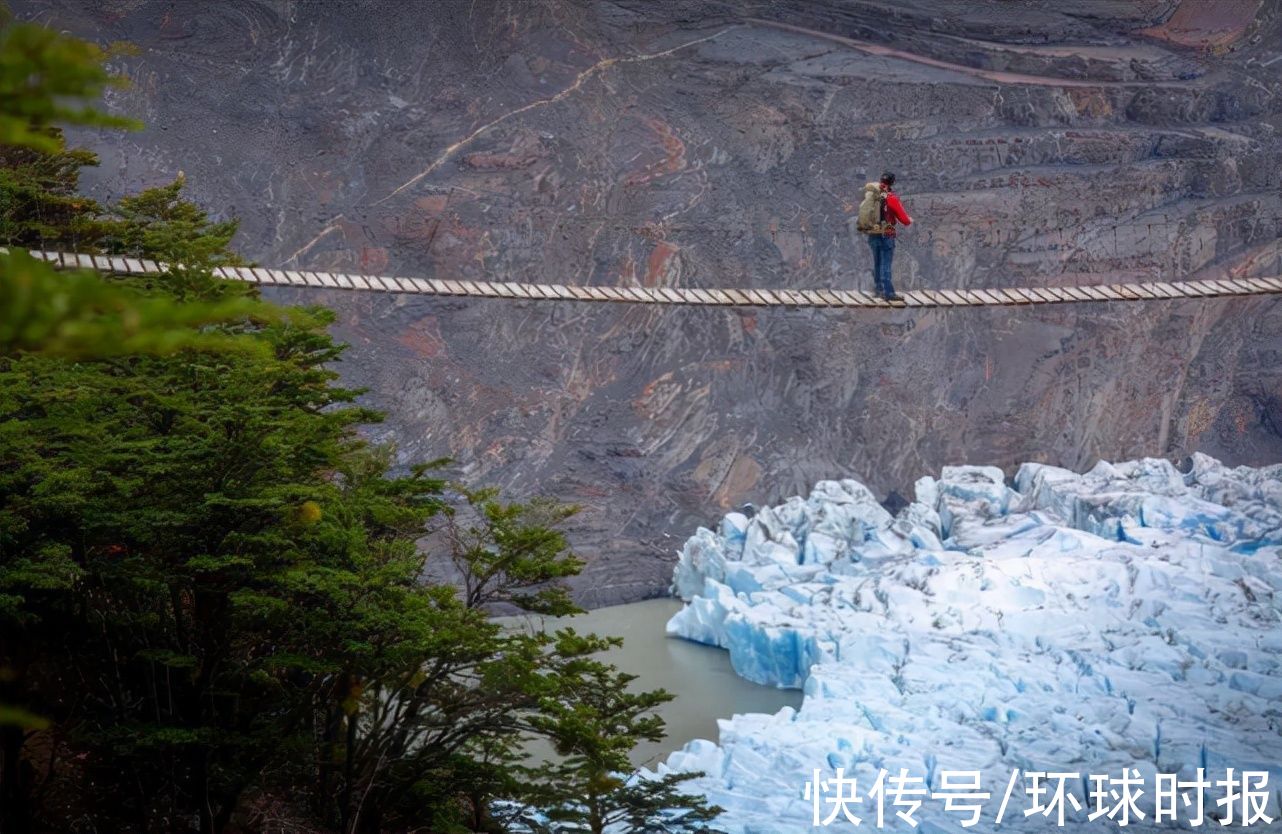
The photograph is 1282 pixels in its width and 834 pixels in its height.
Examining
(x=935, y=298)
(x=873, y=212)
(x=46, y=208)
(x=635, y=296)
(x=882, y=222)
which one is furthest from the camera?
(x=635, y=296)

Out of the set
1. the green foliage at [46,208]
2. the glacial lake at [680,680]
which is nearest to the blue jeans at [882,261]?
the glacial lake at [680,680]

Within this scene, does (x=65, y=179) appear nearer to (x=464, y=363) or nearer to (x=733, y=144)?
(x=464, y=363)

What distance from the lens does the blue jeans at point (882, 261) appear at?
37.6 ft

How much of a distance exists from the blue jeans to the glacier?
12.2 feet

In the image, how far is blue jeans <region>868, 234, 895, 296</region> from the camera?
11.4 meters

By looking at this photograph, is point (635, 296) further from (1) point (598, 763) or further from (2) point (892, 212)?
(1) point (598, 763)

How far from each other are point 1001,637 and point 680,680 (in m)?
3.10

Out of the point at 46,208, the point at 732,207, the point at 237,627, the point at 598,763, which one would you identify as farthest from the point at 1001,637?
the point at 46,208

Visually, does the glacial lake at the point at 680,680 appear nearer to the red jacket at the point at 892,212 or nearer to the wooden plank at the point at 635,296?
the wooden plank at the point at 635,296

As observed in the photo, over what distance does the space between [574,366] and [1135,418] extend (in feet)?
25.7

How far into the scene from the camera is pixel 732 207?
2181 cm

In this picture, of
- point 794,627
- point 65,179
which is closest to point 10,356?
point 65,179

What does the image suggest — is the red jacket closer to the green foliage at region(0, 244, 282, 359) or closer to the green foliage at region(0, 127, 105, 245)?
the green foliage at region(0, 127, 105, 245)

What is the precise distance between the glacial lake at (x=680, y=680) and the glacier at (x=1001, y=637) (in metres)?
0.21
